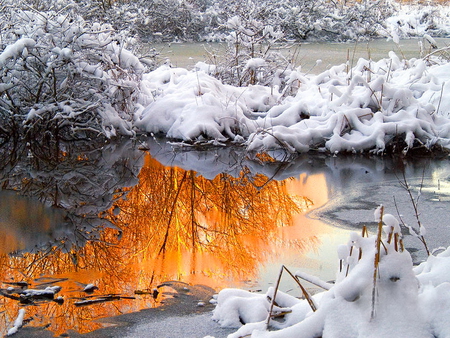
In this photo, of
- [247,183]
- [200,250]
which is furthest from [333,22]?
[200,250]

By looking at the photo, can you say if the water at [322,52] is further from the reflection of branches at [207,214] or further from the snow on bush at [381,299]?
the snow on bush at [381,299]

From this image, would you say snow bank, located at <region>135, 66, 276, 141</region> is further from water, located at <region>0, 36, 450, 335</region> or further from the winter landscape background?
water, located at <region>0, 36, 450, 335</region>

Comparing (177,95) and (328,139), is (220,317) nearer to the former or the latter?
(328,139)

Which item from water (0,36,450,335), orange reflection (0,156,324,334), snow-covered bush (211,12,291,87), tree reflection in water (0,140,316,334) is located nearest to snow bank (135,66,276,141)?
water (0,36,450,335)

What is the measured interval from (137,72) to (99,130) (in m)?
1.09

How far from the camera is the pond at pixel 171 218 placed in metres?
3.96

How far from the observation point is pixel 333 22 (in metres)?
25.2

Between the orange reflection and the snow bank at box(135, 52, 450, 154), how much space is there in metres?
1.95

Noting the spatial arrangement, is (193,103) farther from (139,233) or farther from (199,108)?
(139,233)

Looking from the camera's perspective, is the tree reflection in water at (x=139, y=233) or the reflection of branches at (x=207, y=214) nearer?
the tree reflection in water at (x=139, y=233)

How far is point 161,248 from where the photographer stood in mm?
4648

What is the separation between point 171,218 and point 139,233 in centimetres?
47

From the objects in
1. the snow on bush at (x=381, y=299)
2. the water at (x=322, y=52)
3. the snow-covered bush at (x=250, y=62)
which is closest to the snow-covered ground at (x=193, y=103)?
the snow-covered bush at (x=250, y=62)

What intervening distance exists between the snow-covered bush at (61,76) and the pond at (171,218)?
621 mm
